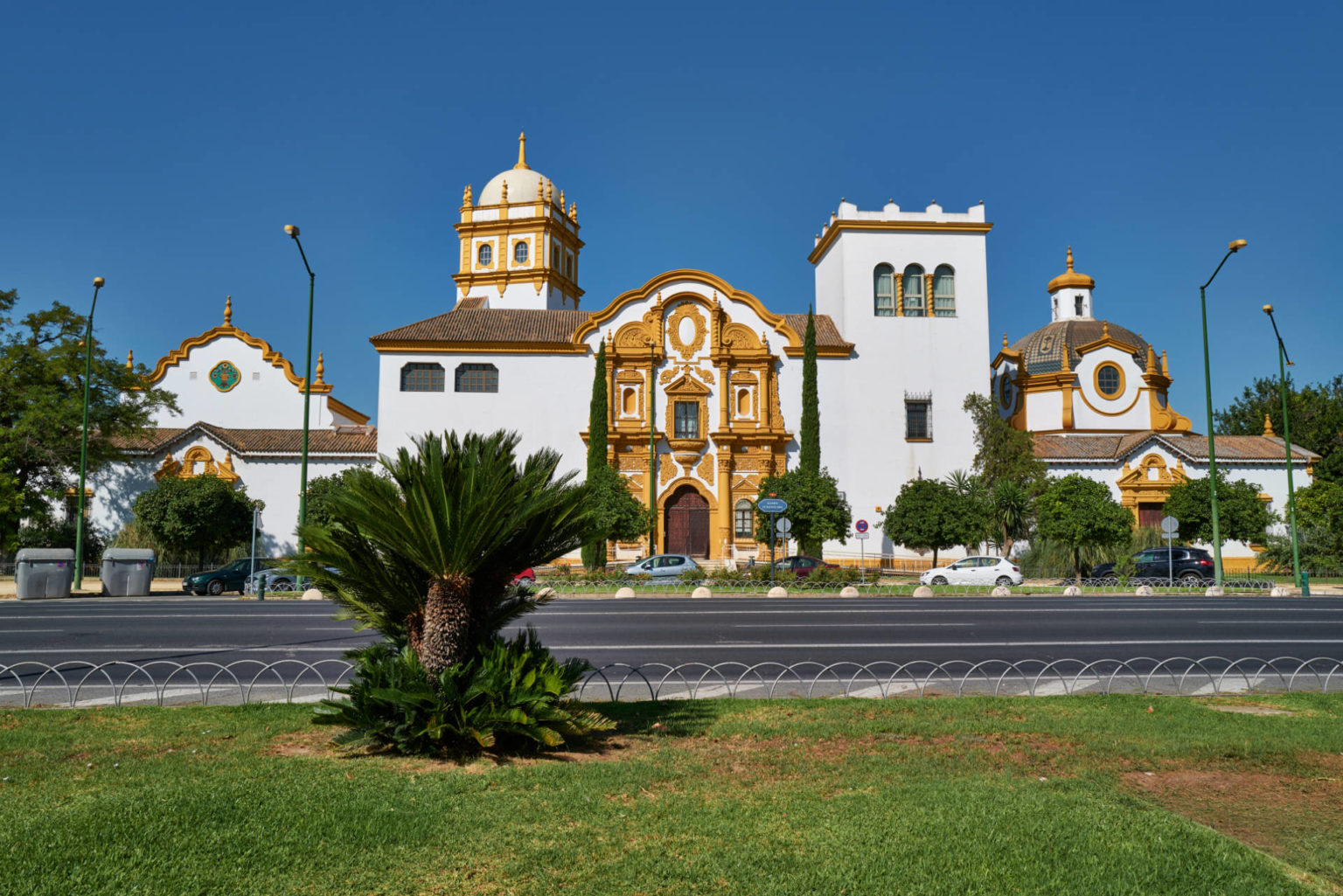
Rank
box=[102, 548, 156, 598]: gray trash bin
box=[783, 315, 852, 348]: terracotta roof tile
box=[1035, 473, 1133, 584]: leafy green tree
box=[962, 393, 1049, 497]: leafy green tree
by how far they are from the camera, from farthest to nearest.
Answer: box=[783, 315, 852, 348]: terracotta roof tile < box=[962, 393, 1049, 497]: leafy green tree < box=[1035, 473, 1133, 584]: leafy green tree < box=[102, 548, 156, 598]: gray trash bin

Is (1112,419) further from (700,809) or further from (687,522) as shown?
(700,809)

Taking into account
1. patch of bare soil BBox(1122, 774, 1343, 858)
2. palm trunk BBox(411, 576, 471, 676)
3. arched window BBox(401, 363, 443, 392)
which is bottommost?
patch of bare soil BBox(1122, 774, 1343, 858)

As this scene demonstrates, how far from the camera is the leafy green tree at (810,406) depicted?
4162cm

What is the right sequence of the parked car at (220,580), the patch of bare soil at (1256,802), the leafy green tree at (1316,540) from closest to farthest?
1. the patch of bare soil at (1256,802)
2. the parked car at (220,580)
3. the leafy green tree at (1316,540)

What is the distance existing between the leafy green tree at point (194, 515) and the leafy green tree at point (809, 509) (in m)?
22.1

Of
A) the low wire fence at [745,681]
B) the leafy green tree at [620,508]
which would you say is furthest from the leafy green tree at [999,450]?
the low wire fence at [745,681]

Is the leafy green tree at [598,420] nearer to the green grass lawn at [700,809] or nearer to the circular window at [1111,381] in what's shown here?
the circular window at [1111,381]

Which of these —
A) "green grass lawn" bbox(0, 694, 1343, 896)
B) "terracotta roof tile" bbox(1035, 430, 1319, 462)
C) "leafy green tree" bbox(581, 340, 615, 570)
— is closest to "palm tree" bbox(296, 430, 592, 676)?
"green grass lawn" bbox(0, 694, 1343, 896)

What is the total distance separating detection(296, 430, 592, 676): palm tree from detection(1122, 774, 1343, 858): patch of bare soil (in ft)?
15.6

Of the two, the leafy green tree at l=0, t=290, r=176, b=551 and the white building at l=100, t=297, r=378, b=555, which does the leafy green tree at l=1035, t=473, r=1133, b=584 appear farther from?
the leafy green tree at l=0, t=290, r=176, b=551

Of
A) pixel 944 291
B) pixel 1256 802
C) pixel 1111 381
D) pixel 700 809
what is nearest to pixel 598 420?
pixel 944 291

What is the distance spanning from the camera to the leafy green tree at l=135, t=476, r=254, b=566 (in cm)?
3697

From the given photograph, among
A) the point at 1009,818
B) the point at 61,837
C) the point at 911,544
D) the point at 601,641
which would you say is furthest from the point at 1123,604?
the point at 61,837

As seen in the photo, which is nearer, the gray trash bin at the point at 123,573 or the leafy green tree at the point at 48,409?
the gray trash bin at the point at 123,573
